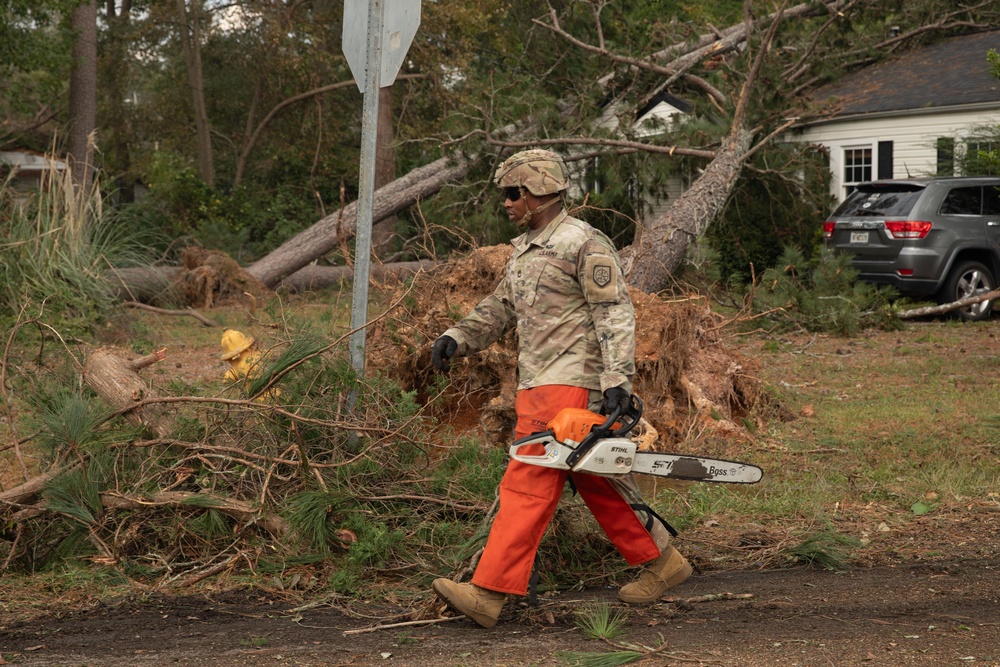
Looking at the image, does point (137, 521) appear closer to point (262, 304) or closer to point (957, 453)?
point (957, 453)

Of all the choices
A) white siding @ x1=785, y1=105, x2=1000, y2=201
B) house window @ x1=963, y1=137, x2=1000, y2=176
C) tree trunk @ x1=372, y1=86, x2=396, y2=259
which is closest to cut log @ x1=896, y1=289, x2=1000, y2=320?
house window @ x1=963, y1=137, x2=1000, y2=176

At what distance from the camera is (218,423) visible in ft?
17.8

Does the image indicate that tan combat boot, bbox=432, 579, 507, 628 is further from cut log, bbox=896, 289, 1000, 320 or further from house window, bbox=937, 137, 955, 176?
house window, bbox=937, 137, 955, 176

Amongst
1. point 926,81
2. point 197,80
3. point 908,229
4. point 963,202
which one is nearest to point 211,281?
point 908,229

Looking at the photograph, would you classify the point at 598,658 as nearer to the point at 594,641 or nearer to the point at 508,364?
the point at 594,641

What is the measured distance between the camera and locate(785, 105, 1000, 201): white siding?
58.3ft

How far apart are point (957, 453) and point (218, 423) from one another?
4.63 m

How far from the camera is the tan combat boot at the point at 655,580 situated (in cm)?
446

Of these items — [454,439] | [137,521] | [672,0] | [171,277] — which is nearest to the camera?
[137,521]

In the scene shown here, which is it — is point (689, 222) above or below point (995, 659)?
above

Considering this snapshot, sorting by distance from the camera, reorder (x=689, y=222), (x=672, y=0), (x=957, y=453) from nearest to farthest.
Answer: (x=957, y=453), (x=689, y=222), (x=672, y=0)

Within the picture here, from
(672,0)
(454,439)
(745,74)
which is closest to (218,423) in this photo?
(454,439)

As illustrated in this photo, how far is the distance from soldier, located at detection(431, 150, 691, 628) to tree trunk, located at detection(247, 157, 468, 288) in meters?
12.0

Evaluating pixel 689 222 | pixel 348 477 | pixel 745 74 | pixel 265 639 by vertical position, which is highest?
pixel 745 74
